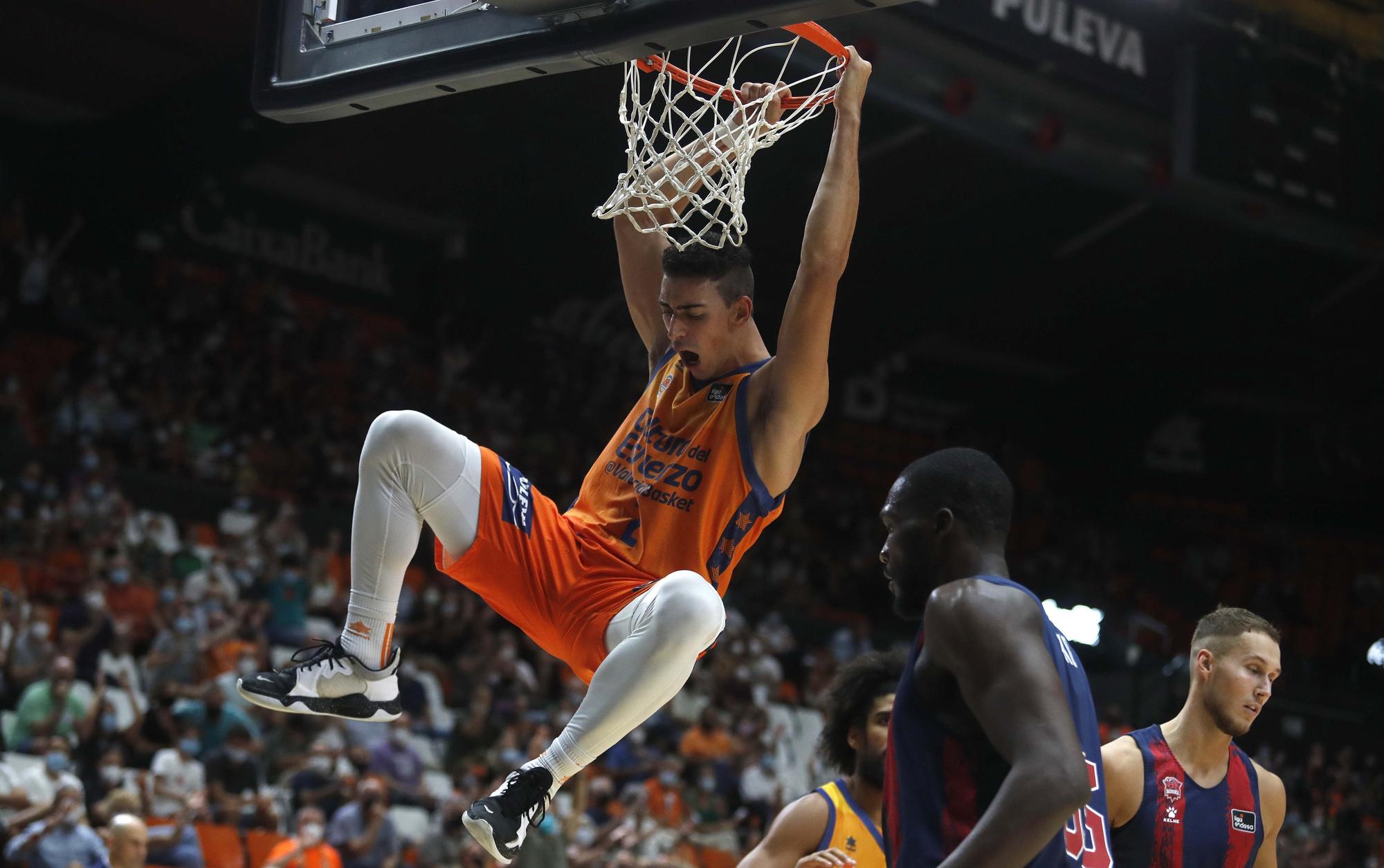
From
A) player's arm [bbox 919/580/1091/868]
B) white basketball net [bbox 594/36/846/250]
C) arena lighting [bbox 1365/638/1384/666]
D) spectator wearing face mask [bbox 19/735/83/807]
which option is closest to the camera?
player's arm [bbox 919/580/1091/868]

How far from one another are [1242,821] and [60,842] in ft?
19.7

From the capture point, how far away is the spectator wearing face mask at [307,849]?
8.55 m

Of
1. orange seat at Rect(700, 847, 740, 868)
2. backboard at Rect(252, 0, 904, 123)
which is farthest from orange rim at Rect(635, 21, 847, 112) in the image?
orange seat at Rect(700, 847, 740, 868)

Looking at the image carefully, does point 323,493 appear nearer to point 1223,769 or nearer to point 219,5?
point 219,5

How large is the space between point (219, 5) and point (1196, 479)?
1639 centimetres

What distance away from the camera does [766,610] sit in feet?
53.0

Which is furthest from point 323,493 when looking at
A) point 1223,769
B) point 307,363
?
point 1223,769

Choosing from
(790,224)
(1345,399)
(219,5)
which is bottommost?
(1345,399)

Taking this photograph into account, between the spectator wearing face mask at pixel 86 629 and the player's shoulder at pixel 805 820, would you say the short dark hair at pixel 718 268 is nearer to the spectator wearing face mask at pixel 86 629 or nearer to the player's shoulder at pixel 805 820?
the player's shoulder at pixel 805 820

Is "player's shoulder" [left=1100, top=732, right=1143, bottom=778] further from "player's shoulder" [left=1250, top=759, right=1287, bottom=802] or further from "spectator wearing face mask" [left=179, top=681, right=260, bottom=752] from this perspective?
"spectator wearing face mask" [left=179, top=681, right=260, bottom=752]

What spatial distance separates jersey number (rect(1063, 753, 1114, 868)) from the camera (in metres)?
2.92

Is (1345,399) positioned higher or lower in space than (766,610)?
higher

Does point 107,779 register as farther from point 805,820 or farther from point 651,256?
point 651,256

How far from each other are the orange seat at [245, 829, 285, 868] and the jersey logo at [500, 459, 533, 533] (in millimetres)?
5461
